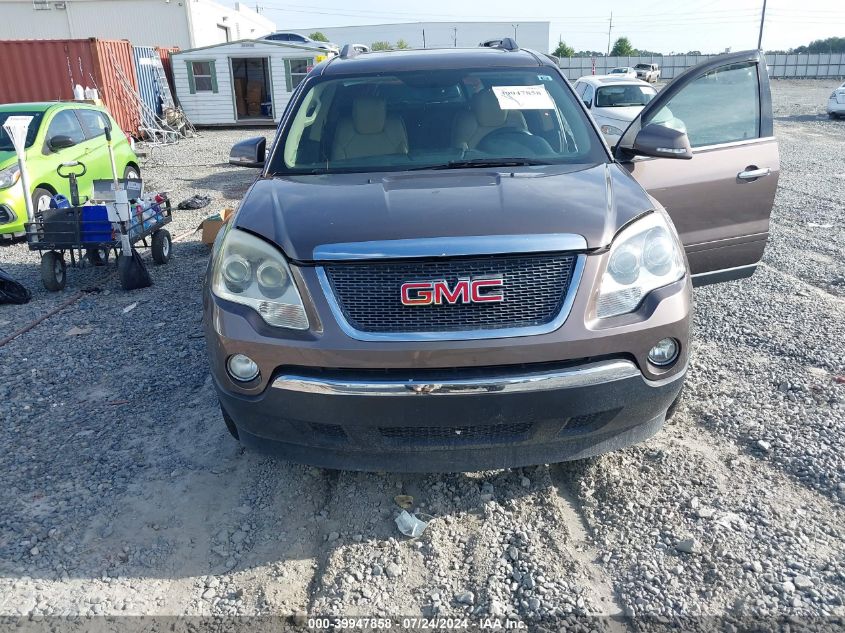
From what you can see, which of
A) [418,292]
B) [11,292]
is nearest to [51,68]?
[11,292]

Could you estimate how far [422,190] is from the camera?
293cm

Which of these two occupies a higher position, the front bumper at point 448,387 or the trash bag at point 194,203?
the front bumper at point 448,387

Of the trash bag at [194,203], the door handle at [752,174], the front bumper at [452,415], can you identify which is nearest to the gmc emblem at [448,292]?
the front bumper at [452,415]

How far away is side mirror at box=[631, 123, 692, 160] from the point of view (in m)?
3.55

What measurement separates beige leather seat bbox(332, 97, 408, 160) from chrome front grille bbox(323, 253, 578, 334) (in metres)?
1.33

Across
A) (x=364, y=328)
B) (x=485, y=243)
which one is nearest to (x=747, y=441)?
(x=485, y=243)

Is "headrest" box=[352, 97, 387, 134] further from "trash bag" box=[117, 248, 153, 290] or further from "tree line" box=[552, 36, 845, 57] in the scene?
"tree line" box=[552, 36, 845, 57]

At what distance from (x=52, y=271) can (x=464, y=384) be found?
5334 millimetres

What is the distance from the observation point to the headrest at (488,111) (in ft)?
12.2

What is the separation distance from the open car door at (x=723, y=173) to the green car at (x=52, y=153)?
225 inches

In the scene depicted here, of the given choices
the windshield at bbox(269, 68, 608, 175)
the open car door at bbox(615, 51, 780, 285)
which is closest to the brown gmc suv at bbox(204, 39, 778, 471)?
the windshield at bbox(269, 68, 608, 175)

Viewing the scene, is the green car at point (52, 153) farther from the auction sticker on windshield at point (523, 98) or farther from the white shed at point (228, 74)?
the white shed at point (228, 74)

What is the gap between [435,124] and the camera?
373cm

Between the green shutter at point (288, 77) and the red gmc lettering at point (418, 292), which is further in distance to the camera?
the green shutter at point (288, 77)
